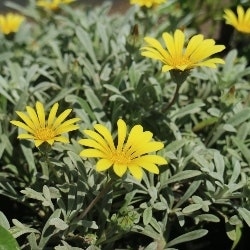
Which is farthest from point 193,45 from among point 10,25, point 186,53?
point 10,25

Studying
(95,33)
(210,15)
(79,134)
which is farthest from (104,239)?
(210,15)

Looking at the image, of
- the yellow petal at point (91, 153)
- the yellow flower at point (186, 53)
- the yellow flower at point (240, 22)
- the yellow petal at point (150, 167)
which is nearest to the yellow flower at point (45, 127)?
the yellow petal at point (91, 153)

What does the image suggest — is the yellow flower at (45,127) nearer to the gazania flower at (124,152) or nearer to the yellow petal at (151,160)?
the gazania flower at (124,152)

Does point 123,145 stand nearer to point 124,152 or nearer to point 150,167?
point 124,152

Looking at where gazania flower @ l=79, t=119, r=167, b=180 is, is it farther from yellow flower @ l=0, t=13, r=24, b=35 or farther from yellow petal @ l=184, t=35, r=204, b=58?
yellow flower @ l=0, t=13, r=24, b=35

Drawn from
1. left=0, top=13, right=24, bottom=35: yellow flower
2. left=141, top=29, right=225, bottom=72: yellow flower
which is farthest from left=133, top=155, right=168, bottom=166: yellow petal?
left=0, top=13, right=24, bottom=35: yellow flower

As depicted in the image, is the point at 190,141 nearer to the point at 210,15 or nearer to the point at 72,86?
the point at 72,86

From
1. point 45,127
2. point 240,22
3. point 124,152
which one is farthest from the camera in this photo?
point 240,22
